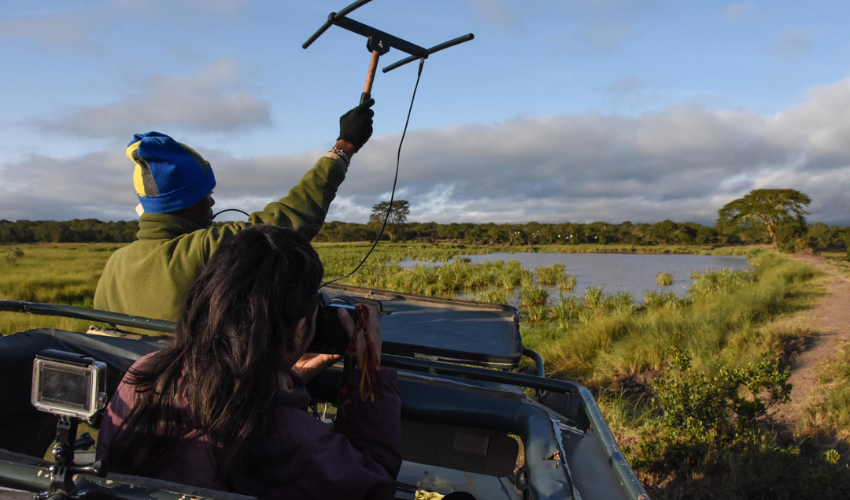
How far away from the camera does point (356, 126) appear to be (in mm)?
2252

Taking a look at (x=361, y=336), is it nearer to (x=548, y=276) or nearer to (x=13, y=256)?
(x=548, y=276)

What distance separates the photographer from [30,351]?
1.94 metres

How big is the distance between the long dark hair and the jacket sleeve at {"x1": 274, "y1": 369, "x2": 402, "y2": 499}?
14 centimetres

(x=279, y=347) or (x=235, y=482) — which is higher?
(x=279, y=347)

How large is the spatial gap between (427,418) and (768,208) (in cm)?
4786

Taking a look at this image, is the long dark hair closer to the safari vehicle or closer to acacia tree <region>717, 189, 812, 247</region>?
the safari vehicle

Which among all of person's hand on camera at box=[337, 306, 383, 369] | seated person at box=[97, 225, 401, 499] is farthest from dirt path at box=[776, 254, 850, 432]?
seated person at box=[97, 225, 401, 499]

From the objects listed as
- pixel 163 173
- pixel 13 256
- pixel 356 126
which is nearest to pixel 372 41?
pixel 356 126

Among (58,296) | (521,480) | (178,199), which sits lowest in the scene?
(58,296)

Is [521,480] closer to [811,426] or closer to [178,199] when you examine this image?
[178,199]

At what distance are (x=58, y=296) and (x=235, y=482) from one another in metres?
A: 16.4

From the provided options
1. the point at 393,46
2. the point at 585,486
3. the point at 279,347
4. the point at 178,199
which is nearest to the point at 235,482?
the point at 279,347

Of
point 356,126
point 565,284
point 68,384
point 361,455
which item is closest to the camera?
point 68,384

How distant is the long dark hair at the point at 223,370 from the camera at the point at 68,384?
306 mm
